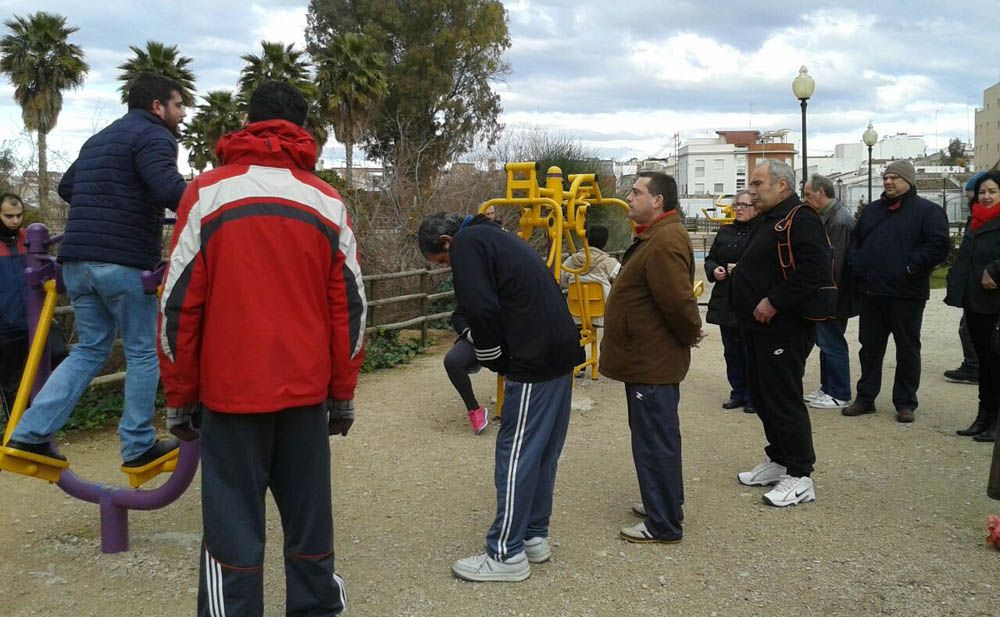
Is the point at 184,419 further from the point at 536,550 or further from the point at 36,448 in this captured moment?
the point at 536,550

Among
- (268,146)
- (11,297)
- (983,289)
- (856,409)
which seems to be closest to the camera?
(268,146)

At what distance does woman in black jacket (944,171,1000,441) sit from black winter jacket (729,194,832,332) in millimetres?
1909

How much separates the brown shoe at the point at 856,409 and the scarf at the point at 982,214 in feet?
5.04

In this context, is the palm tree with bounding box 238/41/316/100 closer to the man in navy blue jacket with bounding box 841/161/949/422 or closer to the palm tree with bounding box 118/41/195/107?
the palm tree with bounding box 118/41/195/107

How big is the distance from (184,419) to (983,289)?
205 inches

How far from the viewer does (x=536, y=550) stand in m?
3.96

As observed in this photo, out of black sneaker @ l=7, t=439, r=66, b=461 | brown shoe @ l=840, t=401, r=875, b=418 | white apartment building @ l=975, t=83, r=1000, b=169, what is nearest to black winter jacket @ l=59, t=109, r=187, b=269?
black sneaker @ l=7, t=439, r=66, b=461

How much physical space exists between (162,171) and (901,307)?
5134mm

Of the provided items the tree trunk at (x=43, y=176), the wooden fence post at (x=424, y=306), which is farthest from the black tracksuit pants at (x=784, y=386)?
the tree trunk at (x=43, y=176)

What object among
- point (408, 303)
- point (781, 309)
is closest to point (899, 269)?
point (781, 309)

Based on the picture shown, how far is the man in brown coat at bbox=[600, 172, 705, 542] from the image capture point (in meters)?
4.05

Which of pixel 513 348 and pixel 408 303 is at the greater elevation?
pixel 513 348

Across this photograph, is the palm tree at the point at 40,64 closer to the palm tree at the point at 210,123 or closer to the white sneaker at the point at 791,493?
the palm tree at the point at 210,123

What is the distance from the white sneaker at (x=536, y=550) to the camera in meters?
3.95
